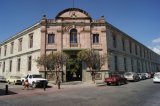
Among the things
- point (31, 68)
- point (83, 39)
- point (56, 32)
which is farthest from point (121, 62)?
point (31, 68)

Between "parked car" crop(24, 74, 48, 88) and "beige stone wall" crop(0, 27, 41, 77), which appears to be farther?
"beige stone wall" crop(0, 27, 41, 77)

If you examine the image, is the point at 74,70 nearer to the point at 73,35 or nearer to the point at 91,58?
the point at 91,58

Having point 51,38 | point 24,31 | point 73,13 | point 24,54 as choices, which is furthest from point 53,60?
point 24,31

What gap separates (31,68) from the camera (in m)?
33.2

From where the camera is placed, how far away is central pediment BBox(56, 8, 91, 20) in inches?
1256

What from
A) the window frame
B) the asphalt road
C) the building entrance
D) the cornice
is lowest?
the asphalt road

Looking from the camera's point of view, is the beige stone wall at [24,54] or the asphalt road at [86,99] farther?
the beige stone wall at [24,54]

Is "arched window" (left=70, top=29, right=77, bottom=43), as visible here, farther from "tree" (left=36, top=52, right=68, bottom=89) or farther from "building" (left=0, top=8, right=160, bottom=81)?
"tree" (left=36, top=52, right=68, bottom=89)

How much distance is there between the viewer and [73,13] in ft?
105

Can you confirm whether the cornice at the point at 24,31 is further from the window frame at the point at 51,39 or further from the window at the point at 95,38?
the window at the point at 95,38

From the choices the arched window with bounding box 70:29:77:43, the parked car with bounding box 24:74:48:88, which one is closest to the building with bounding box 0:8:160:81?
the arched window with bounding box 70:29:77:43

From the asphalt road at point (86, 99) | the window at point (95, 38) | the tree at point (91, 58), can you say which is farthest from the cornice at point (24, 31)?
the asphalt road at point (86, 99)

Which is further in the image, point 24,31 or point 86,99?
point 24,31

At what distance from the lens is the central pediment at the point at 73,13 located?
31897mm
